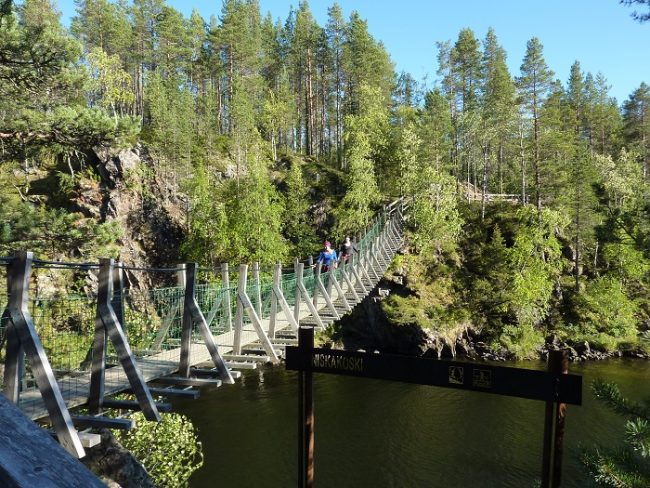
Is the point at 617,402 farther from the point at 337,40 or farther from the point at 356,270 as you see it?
the point at 337,40

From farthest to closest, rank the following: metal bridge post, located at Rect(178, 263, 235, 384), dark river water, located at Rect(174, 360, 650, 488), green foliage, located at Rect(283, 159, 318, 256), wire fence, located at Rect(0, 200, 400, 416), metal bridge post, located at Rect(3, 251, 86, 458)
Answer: green foliage, located at Rect(283, 159, 318, 256) < dark river water, located at Rect(174, 360, 650, 488) < metal bridge post, located at Rect(178, 263, 235, 384) < wire fence, located at Rect(0, 200, 400, 416) < metal bridge post, located at Rect(3, 251, 86, 458)

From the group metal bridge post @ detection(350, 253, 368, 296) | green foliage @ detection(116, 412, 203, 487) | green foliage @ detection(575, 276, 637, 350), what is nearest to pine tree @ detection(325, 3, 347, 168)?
green foliage @ detection(575, 276, 637, 350)

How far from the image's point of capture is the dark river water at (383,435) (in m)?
10.3

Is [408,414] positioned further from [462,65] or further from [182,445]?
[462,65]

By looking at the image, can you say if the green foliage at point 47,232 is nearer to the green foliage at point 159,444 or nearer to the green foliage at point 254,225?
the green foliage at point 159,444

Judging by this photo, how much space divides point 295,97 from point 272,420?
95.0ft

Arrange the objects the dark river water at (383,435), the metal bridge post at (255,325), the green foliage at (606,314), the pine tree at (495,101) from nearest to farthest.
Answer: the metal bridge post at (255,325)
the dark river water at (383,435)
the green foliage at (606,314)
the pine tree at (495,101)

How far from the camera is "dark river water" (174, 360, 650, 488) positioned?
10297 millimetres

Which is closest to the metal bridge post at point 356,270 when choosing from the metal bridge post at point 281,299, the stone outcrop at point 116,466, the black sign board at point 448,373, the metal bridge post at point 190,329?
the metal bridge post at point 281,299

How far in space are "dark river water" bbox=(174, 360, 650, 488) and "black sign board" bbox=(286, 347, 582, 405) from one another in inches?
297

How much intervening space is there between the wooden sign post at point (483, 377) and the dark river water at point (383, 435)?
7.31 meters

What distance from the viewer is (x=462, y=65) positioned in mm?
32219

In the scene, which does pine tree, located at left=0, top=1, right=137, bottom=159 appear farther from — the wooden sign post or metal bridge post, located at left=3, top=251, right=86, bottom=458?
the wooden sign post

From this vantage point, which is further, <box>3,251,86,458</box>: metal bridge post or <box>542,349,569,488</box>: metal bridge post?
<box>3,251,86,458</box>: metal bridge post
